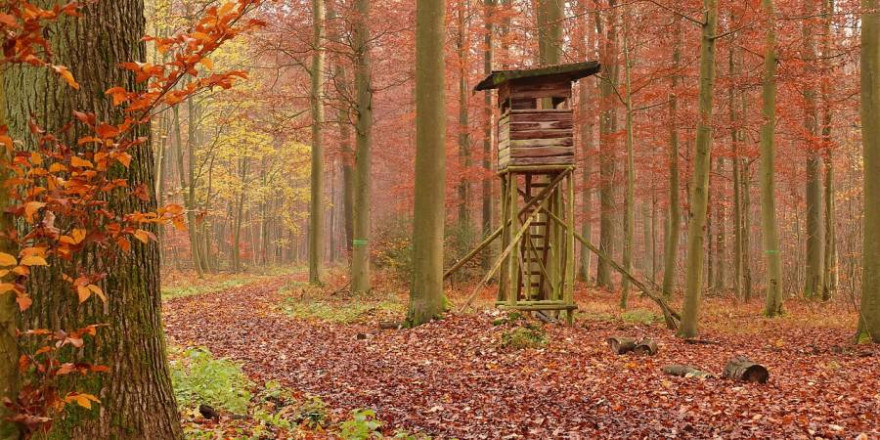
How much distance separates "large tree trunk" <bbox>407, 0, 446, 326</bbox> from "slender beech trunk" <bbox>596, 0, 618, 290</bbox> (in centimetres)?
677

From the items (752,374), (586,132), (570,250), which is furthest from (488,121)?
(752,374)

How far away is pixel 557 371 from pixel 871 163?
22.4 feet

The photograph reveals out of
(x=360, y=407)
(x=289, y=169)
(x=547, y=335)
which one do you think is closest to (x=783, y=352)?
(x=547, y=335)

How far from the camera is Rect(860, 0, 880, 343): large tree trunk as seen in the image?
11141mm

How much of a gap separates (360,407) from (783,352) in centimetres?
799

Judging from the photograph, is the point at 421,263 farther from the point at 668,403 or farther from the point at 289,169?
the point at 289,169

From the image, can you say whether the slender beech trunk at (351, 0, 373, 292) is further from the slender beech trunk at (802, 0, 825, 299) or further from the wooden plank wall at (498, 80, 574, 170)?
the slender beech trunk at (802, 0, 825, 299)

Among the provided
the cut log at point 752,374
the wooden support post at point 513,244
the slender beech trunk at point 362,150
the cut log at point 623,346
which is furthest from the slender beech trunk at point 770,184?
the slender beech trunk at point 362,150

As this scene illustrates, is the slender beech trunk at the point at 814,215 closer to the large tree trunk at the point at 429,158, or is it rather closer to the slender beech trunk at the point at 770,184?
the slender beech trunk at the point at 770,184

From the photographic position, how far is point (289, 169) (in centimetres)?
3644

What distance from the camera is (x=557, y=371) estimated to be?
9.39m

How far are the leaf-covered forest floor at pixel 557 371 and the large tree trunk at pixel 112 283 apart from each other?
319 centimetres

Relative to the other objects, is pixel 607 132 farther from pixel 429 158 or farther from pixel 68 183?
pixel 68 183

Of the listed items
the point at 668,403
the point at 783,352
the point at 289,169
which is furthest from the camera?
the point at 289,169
